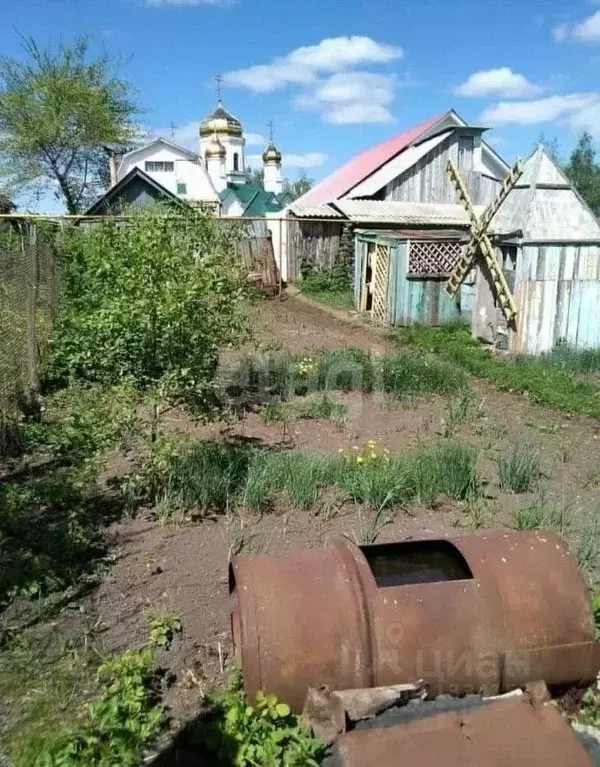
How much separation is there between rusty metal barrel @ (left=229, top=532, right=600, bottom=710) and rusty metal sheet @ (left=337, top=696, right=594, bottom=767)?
0.21m

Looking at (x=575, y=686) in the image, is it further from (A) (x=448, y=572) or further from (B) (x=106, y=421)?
(B) (x=106, y=421)

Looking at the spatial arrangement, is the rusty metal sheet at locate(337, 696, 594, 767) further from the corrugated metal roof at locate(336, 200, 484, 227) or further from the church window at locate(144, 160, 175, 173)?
the church window at locate(144, 160, 175, 173)

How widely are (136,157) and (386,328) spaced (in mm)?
28424

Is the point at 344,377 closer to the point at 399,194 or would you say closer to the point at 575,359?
the point at 575,359

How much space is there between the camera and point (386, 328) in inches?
606

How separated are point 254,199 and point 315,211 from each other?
14019 millimetres

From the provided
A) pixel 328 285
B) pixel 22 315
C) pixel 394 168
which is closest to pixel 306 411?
pixel 22 315

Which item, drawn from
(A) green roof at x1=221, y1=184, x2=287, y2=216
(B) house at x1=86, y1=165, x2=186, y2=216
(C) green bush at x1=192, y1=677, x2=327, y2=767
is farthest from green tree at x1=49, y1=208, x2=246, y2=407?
(A) green roof at x1=221, y1=184, x2=287, y2=216

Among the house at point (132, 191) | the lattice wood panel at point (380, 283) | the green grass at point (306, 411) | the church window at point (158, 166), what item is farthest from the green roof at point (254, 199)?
the green grass at point (306, 411)

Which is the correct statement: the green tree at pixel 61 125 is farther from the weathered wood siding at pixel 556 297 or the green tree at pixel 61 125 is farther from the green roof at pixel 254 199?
the weathered wood siding at pixel 556 297

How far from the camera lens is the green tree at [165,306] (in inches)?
210

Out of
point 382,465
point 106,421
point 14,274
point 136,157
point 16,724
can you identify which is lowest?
point 16,724

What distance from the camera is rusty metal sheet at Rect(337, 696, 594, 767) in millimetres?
2586

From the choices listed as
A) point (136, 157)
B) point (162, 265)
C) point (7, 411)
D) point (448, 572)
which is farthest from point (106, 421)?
point (136, 157)
